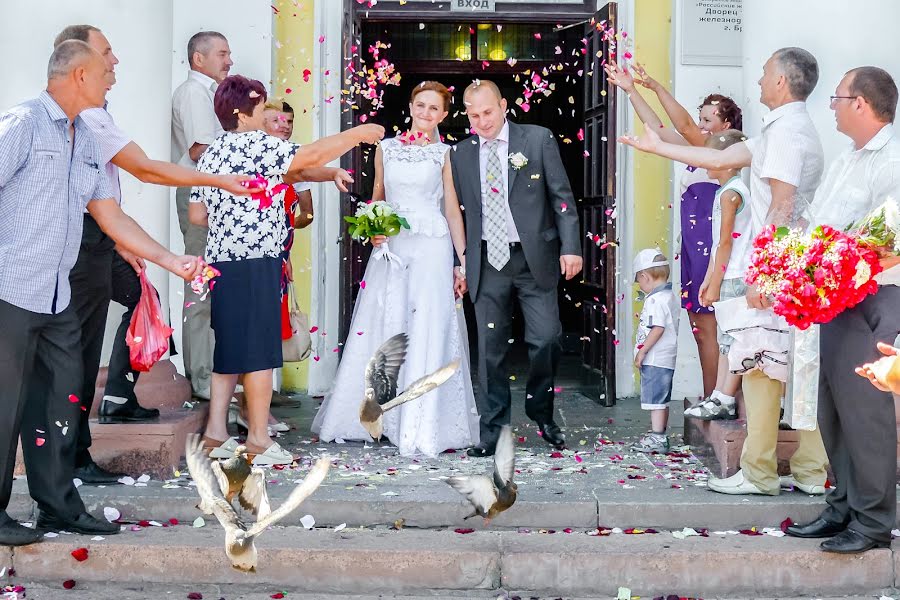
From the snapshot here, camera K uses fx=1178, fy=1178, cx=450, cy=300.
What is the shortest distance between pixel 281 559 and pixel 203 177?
1.76m

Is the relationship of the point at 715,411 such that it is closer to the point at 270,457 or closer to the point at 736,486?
the point at 736,486

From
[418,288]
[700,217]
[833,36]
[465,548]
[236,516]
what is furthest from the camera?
[700,217]

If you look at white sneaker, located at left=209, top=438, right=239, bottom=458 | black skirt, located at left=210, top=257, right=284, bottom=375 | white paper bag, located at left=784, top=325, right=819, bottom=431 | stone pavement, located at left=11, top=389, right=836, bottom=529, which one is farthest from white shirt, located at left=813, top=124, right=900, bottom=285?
white sneaker, located at left=209, top=438, right=239, bottom=458

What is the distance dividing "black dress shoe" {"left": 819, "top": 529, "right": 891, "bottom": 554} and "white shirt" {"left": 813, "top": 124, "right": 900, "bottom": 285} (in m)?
1.09

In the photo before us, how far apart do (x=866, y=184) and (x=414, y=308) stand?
9.81 ft

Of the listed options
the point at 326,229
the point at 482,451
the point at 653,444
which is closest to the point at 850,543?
the point at 653,444

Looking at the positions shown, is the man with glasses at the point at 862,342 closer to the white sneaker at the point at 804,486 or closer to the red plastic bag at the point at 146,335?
the white sneaker at the point at 804,486

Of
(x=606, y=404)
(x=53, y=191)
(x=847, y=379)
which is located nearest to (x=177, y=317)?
(x=606, y=404)

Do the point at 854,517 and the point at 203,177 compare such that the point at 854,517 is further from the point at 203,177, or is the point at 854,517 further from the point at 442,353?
the point at 203,177

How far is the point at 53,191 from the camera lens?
5051 millimetres

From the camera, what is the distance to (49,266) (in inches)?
199

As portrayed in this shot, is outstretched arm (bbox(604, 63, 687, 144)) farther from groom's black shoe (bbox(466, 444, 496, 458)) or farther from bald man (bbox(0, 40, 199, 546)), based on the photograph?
bald man (bbox(0, 40, 199, 546))

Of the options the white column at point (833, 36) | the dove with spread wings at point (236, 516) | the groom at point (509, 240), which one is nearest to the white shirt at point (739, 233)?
the white column at point (833, 36)

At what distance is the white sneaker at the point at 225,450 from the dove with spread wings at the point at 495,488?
6.12ft
